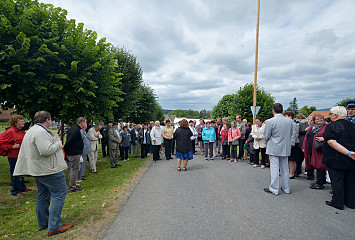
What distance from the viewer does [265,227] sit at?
10.6 ft

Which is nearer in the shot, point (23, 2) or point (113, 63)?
point (23, 2)

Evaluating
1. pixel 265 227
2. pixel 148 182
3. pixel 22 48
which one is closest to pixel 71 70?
pixel 22 48

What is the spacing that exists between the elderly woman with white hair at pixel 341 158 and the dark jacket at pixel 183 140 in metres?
4.62

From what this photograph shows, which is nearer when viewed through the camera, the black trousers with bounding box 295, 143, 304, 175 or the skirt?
the black trousers with bounding box 295, 143, 304, 175

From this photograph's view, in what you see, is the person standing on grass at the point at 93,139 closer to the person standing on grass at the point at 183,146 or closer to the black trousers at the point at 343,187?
the person standing on grass at the point at 183,146

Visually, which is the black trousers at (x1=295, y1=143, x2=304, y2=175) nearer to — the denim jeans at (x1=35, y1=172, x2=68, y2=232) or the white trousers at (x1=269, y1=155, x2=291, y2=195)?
the white trousers at (x1=269, y1=155, x2=291, y2=195)

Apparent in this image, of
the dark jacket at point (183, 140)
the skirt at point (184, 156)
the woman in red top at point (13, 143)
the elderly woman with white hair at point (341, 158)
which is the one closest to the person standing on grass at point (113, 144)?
the dark jacket at point (183, 140)

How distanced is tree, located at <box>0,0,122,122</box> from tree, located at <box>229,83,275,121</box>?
18703mm

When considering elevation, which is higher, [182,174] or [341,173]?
[341,173]

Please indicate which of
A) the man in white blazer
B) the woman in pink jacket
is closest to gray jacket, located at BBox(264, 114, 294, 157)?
the man in white blazer

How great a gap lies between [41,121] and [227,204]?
12.9 ft

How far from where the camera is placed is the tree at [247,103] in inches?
918

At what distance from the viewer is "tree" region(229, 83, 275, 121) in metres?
23.3

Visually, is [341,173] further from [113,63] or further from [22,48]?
[22,48]
